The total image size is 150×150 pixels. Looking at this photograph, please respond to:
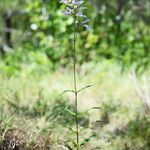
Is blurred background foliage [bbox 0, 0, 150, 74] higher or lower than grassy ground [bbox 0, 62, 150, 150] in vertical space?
higher

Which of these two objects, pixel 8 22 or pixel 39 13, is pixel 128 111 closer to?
pixel 39 13

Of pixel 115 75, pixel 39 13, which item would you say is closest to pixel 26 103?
pixel 115 75

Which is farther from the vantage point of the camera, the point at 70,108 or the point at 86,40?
the point at 86,40

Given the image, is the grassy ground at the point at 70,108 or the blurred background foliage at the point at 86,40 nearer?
the grassy ground at the point at 70,108

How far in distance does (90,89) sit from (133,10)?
2.68 m

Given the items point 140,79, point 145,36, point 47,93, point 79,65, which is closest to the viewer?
point 47,93

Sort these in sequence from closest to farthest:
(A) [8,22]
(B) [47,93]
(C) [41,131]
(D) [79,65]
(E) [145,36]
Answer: (C) [41,131]
(B) [47,93]
(D) [79,65]
(E) [145,36]
(A) [8,22]

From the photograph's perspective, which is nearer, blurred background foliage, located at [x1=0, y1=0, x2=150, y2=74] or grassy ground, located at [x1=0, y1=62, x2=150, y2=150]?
grassy ground, located at [x1=0, y1=62, x2=150, y2=150]

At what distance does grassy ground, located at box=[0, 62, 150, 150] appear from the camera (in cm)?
364

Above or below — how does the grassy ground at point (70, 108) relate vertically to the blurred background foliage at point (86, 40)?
below

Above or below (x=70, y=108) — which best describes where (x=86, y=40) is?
above

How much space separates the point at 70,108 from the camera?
16.3 ft

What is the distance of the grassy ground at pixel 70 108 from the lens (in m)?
3.64

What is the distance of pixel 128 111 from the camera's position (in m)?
5.05
